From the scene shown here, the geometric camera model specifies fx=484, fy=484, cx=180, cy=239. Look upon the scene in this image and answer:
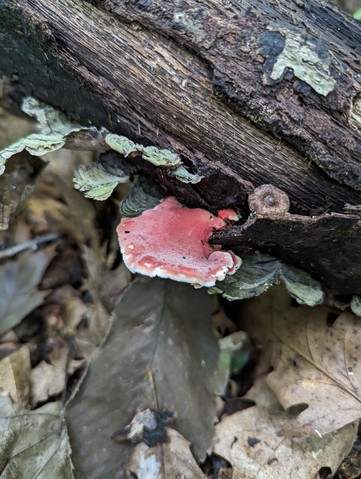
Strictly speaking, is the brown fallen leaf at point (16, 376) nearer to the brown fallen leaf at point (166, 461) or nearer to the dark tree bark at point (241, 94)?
the brown fallen leaf at point (166, 461)

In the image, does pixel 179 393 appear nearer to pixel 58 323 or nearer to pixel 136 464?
pixel 136 464

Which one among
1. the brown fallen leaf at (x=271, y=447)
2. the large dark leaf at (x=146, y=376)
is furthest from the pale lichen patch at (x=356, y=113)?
the brown fallen leaf at (x=271, y=447)

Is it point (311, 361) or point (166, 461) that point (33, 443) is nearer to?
point (166, 461)

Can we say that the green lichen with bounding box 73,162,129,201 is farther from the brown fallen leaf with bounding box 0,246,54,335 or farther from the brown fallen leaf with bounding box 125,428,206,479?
the brown fallen leaf with bounding box 125,428,206,479

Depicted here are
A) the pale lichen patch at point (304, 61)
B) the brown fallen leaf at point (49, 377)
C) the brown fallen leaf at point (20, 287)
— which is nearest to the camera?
the pale lichen patch at point (304, 61)

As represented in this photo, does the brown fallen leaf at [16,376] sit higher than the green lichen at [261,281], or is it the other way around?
the green lichen at [261,281]

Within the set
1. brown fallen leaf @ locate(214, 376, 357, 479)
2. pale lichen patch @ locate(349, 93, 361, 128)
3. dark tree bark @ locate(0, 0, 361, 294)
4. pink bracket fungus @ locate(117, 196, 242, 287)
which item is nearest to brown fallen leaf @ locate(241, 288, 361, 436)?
brown fallen leaf @ locate(214, 376, 357, 479)
